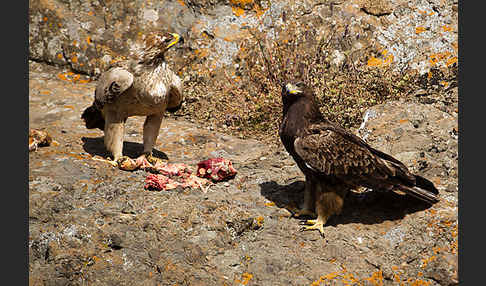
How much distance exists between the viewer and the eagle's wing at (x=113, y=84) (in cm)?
554

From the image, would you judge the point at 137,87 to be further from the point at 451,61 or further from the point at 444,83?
the point at 451,61

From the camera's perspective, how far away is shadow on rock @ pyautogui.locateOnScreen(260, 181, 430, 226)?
4.57 metres

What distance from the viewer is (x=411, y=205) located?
4613 mm

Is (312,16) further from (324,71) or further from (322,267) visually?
(322,267)

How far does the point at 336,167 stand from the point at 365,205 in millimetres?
749

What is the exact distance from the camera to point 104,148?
6488mm

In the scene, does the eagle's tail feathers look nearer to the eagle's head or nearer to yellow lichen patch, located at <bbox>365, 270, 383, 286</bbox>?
the eagle's head

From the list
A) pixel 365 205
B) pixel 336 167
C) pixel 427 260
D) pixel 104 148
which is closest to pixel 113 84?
pixel 104 148

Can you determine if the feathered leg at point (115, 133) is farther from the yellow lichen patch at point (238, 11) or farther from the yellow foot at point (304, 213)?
the yellow lichen patch at point (238, 11)

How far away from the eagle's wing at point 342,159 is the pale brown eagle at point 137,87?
7.02 ft

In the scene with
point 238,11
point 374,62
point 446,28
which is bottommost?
point 374,62

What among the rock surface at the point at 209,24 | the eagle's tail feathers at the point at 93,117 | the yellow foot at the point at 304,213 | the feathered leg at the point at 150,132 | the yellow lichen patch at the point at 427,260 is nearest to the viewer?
the yellow lichen patch at the point at 427,260

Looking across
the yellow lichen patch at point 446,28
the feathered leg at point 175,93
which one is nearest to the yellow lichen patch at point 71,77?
the feathered leg at point 175,93

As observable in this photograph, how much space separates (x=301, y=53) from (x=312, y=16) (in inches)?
45.5
